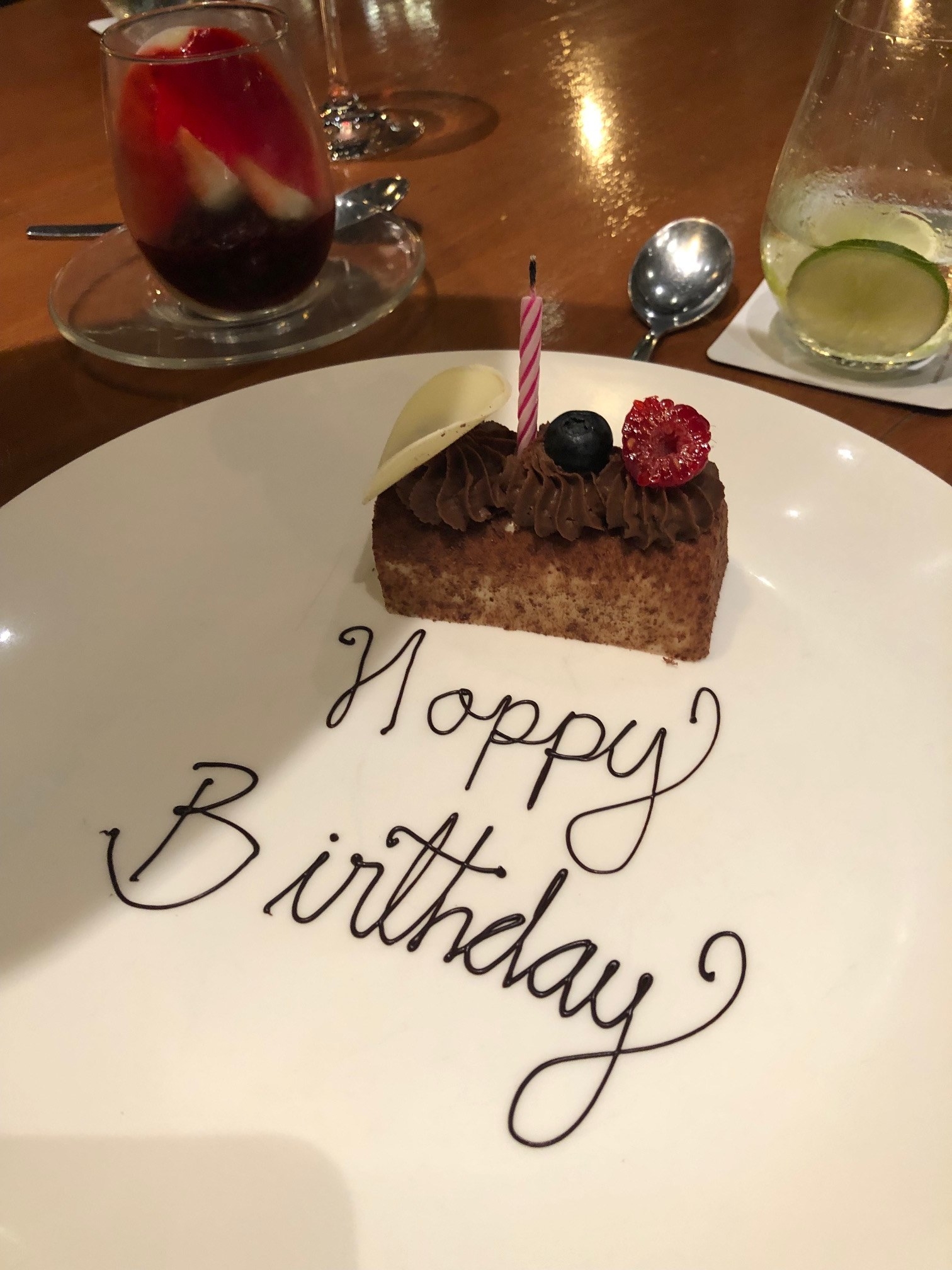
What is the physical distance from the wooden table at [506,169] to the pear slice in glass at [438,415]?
0.42m

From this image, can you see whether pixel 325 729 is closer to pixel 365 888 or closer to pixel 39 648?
pixel 365 888

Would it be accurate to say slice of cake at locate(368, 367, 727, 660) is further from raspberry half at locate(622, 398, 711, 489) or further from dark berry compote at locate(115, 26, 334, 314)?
dark berry compote at locate(115, 26, 334, 314)

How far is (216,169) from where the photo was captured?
1438 mm

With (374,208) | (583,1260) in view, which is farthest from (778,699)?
(374,208)

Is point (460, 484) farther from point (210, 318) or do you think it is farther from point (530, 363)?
point (210, 318)

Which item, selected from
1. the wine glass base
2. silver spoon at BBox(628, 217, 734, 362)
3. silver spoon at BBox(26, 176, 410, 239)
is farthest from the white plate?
the wine glass base

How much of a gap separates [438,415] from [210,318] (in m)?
0.74

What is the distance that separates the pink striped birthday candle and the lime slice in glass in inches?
19.6

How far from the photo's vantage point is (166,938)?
1.02m

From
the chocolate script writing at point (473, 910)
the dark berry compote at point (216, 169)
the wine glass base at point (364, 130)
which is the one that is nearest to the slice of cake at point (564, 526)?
the chocolate script writing at point (473, 910)

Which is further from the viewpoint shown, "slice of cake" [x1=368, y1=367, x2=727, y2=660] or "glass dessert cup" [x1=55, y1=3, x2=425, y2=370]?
"glass dessert cup" [x1=55, y1=3, x2=425, y2=370]

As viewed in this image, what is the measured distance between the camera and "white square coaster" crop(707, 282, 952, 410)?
4.73 ft

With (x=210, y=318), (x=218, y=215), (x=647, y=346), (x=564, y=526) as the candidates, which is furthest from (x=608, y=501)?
(x=210, y=318)

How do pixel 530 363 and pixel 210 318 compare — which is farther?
pixel 210 318
